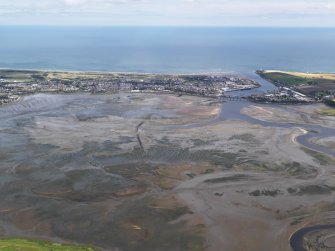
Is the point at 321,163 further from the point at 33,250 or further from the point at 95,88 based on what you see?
the point at 95,88

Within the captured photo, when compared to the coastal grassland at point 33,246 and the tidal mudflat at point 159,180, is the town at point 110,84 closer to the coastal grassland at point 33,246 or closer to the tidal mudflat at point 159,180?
the tidal mudflat at point 159,180

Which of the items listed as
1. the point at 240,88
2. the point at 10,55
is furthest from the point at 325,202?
the point at 10,55

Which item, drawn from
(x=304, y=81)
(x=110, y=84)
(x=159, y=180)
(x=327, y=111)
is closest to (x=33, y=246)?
(x=159, y=180)

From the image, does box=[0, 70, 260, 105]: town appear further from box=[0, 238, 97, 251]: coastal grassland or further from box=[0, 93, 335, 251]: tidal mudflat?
box=[0, 238, 97, 251]: coastal grassland

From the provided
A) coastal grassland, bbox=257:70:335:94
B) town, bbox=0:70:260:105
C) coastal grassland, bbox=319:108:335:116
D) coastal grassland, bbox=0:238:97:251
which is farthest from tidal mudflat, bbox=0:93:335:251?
coastal grassland, bbox=257:70:335:94

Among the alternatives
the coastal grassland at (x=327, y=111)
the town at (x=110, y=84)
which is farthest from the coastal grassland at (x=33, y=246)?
the coastal grassland at (x=327, y=111)

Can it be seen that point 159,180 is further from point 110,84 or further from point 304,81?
point 304,81

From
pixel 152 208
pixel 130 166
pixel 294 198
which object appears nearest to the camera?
pixel 152 208
